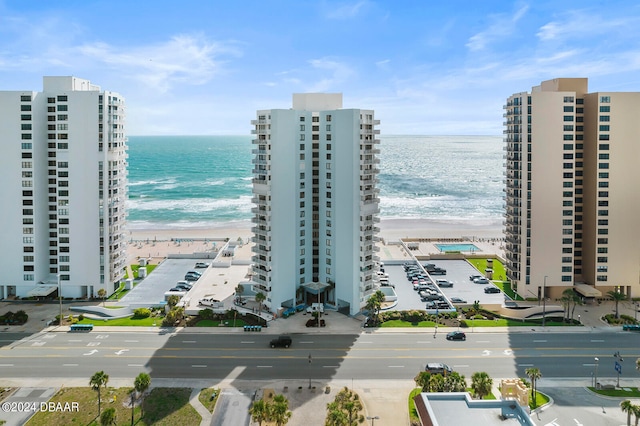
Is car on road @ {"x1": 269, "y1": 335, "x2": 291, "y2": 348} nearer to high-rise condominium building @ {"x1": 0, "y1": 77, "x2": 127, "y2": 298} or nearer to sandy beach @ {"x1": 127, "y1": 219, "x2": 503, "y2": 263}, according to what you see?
high-rise condominium building @ {"x1": 0, "y1": 77, "x2": 127, "y2": 298}

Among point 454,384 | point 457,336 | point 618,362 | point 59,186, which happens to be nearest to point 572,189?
point 618,362

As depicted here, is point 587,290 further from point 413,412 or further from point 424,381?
point 424,381

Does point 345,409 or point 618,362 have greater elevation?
point 618,362

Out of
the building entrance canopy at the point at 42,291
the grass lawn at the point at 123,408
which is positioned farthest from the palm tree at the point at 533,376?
the building entrance canopy at the point at 42,291


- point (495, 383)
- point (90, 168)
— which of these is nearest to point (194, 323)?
point (90, 168)

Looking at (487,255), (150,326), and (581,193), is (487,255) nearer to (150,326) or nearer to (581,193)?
(581,193)

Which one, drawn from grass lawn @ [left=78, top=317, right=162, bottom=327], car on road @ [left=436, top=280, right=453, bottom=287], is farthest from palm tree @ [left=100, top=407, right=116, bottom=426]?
car on road @ [left=436, top=280, right=453, bottom=287]

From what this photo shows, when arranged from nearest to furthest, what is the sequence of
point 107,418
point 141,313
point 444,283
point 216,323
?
1. point 107,418
2. point 216,323
3. point 141,313
4. point 444,283
